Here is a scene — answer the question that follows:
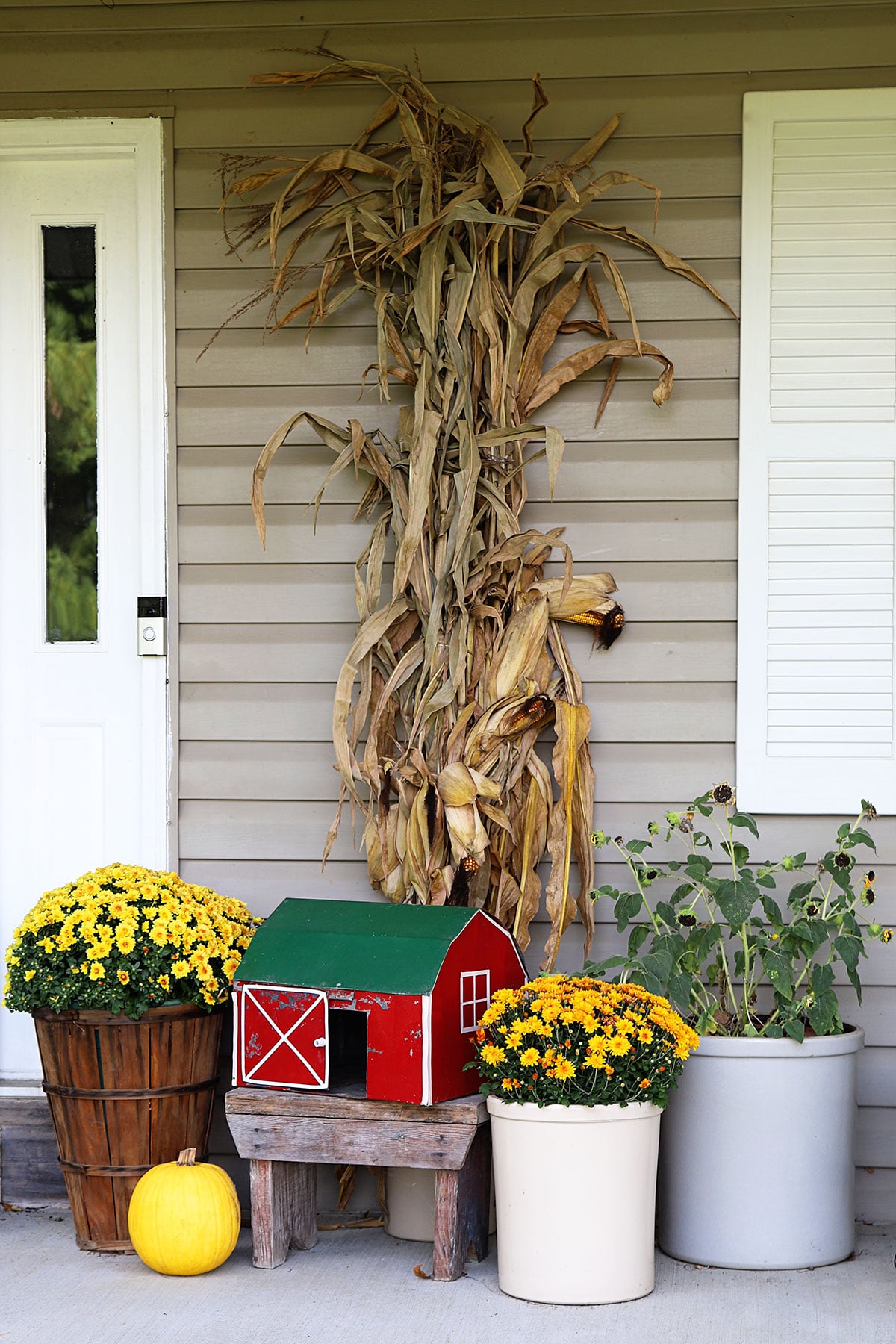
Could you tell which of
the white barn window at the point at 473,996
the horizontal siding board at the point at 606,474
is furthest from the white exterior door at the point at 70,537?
the white barn window at the point at 473,996

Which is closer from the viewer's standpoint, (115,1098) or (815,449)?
(115,1098)

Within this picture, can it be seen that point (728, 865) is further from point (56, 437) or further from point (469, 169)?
point (56, 437)

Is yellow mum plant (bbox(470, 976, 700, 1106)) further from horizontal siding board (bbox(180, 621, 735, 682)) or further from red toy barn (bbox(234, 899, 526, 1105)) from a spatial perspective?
horizontal siding board (bbox(180, 621, 735, 682))

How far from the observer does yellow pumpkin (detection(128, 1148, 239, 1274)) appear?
97.2 inches

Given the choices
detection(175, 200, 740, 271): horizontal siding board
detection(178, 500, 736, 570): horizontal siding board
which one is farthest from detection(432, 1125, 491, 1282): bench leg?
detection(175, 200, 740, 271): horizontal siding board

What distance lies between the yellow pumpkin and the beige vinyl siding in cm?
68

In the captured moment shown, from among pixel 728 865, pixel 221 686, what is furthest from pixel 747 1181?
pixel 221 686

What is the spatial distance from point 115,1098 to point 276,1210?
0.38 m

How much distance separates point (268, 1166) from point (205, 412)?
1.65 metres

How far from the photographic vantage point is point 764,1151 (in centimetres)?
252

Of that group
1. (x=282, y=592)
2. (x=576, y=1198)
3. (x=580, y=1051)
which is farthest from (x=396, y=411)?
(x=576, y=1198)

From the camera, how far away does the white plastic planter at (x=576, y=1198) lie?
2336 millimetres

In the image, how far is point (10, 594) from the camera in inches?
123

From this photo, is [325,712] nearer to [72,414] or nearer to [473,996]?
[473,996]
